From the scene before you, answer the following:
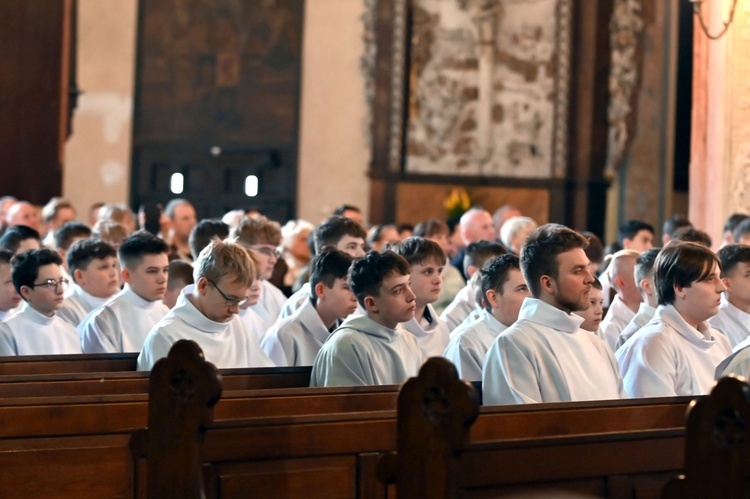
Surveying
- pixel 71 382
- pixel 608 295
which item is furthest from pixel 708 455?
pixel 608 295

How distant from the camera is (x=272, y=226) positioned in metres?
8.28

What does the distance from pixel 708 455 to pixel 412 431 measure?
822 mm

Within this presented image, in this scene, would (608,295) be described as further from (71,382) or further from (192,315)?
(71,382)

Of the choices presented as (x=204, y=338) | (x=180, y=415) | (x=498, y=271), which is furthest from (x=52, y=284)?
(x=180, y=415)

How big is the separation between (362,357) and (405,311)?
0.29 metres

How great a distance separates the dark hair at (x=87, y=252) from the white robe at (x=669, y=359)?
10.7ft

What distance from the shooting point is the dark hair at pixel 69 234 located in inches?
378

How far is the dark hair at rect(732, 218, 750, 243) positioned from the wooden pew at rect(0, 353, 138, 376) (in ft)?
16.1

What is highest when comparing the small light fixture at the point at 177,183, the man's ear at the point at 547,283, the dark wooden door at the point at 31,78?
the dark wooden door at the point at 31,78

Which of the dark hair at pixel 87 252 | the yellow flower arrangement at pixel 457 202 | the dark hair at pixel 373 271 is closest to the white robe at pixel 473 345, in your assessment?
the dark hair at pixel 373 271

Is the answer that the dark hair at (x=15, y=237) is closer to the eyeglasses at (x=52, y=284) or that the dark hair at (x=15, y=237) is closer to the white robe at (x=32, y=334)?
the white robe at (x=32, y=334)

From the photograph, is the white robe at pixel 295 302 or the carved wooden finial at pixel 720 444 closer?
the carved wooden finial at pixel 720 444

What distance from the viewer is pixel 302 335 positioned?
6.55 m

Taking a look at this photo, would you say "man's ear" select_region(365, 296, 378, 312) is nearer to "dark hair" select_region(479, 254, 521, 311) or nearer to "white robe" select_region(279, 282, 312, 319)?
"dark hair" select_region(479, 254, 521, 311)
